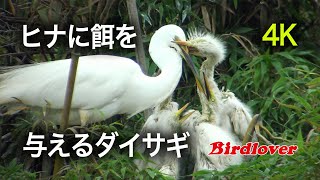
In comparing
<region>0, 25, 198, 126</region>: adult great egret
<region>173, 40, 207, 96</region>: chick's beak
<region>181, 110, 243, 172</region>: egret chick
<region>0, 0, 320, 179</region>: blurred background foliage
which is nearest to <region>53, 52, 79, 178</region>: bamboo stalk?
<region>0, 0, 320, 179</region>: blurred background foliage

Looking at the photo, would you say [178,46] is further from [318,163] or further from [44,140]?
[318,163]

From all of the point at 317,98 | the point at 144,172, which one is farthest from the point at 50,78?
the point at 317,98

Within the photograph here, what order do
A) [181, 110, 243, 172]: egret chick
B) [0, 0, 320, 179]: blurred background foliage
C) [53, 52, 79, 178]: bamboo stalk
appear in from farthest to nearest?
[181, 110, 243, 172]: egret chick → [0, 0, 320, 179]: blurred background foliage → [53, 52, 79, 178]: bamboo stalk

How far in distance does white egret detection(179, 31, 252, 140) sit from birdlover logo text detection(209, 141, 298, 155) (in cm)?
21

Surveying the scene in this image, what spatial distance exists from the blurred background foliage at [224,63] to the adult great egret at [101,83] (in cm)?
8

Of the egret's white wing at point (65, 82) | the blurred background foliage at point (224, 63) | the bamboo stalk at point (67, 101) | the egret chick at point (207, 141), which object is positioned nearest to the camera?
the bamboo stalk at point (67, 101)

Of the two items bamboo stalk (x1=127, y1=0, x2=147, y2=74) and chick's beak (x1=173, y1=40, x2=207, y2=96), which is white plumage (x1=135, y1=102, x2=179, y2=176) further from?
bamboo stalk (x1=127, y1=0, x2=147, y2=74)

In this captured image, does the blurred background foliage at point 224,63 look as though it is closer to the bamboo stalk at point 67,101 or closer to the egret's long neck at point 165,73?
the bamboo stalk at point 67,101

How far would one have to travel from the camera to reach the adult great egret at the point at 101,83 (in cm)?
354

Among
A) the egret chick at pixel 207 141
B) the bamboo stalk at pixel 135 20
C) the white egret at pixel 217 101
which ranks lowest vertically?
the egret chick at pixel 207 141

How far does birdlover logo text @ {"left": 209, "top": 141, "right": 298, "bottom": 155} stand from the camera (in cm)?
301

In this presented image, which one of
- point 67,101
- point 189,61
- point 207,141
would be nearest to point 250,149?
point 207,141

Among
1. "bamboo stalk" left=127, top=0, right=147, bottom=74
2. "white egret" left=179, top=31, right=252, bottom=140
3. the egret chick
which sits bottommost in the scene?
the egret chick

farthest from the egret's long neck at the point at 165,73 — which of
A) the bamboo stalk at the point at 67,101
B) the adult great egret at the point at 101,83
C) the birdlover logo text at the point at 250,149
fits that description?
the bamboo stalk at the point at 67,101
